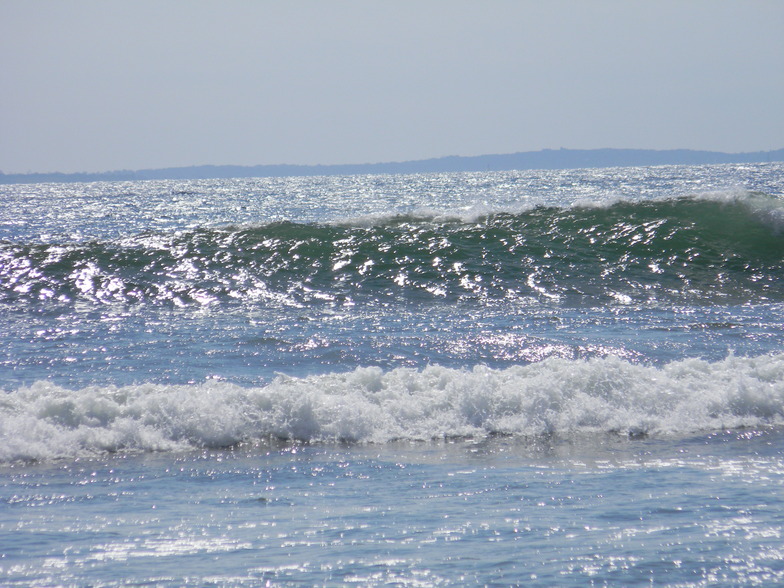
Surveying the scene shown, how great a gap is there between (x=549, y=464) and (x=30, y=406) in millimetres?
4923

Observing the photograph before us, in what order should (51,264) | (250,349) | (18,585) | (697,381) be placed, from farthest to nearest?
(51,264) → (250,349) → (697,381) → (18,585)

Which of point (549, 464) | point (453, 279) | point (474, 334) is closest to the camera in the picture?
point (549, 464)

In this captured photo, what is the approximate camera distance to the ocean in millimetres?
4555

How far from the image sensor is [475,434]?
754cm

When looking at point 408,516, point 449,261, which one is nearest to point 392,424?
point 408,516

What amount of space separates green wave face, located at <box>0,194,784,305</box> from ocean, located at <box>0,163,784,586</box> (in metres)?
0.13

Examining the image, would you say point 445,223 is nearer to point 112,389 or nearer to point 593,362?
point 593,362

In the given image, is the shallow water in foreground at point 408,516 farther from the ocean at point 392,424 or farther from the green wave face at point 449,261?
the green wave face at point 449,261

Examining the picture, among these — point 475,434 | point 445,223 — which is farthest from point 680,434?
point 445,223

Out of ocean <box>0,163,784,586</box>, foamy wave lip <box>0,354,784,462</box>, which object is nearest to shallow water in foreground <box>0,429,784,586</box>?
ocean <box>0,163,784,586</box>

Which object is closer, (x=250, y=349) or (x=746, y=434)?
(x=746, y=434)

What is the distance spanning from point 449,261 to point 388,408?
9.59 m

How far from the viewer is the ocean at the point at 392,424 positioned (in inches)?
179

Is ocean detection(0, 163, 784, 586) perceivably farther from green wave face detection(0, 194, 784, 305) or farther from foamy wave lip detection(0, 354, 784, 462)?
green wave face detection(0, 194, 784, 305)
